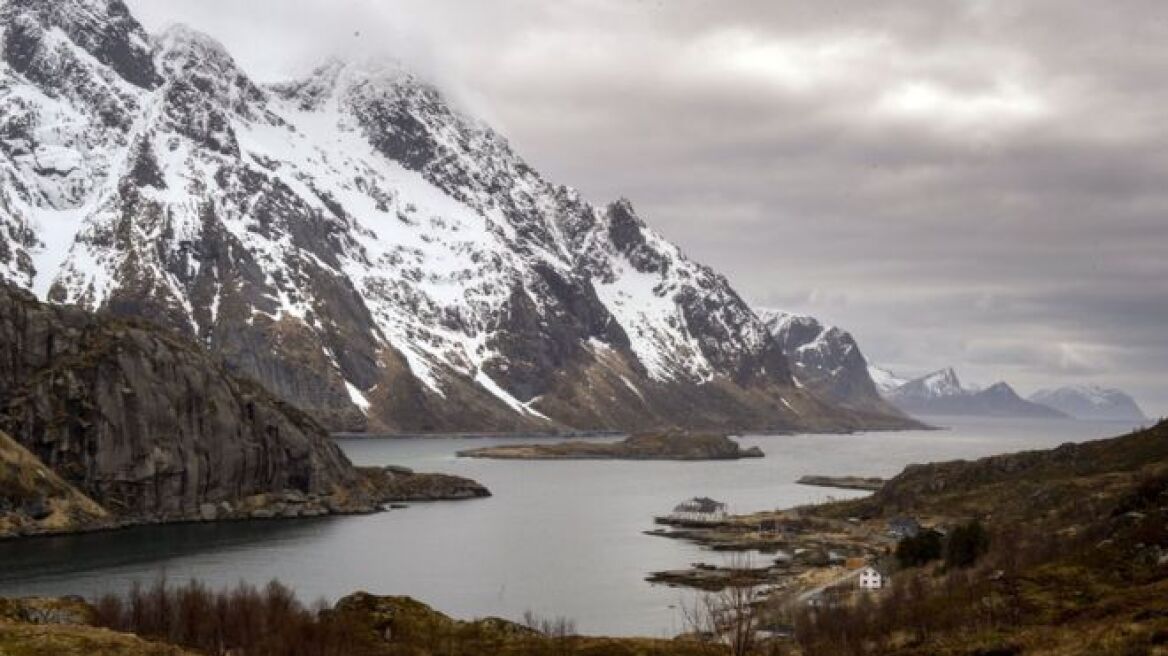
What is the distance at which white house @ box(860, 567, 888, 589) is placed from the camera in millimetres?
152500

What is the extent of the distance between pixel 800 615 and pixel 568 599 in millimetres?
43717

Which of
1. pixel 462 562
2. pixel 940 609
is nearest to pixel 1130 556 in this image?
pixel 940 609

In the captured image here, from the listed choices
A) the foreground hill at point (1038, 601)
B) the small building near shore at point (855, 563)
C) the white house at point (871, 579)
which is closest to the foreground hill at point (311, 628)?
the foreground hill at point (1038, 601)

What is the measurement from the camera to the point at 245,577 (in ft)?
545

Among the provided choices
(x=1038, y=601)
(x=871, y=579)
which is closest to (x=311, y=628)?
(x=1038, y=601)

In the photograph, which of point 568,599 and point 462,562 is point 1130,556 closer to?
point 568,599

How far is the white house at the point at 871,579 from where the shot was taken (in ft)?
500

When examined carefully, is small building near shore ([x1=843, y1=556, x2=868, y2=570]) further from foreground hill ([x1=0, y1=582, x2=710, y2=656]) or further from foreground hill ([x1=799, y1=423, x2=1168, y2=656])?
foreground hill ([x1=0, y1=582, x2=710, y2=656])

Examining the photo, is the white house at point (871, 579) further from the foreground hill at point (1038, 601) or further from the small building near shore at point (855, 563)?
the small building near shore at point (855, 563)

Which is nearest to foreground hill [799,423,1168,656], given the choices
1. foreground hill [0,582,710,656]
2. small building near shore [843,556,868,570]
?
small building near shore [843,556,868,570]

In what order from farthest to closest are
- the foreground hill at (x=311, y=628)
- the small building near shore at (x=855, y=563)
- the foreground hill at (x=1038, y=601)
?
1. the small building near shore at (x=855, y=563)
2. the foreground hill at (x=311, y=628)
3. the foreground hill at (x=1038, y=601)

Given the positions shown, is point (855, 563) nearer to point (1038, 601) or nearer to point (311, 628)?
point (1038, 601)

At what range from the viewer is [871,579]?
153625mm

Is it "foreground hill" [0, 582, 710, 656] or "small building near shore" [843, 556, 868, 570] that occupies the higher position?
"foreground hill" [0, 582, 710, 656]
